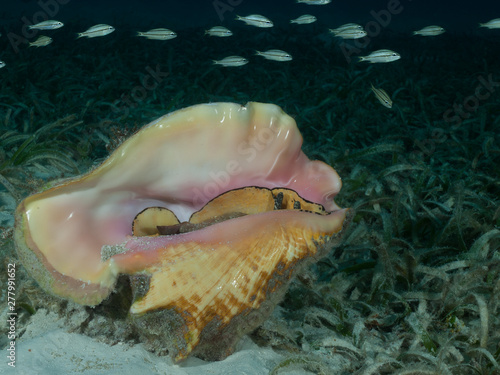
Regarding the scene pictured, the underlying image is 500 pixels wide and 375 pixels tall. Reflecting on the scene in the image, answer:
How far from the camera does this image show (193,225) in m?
1.86

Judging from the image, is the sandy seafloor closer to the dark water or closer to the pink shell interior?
the pink shell interior

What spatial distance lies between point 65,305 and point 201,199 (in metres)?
0.80

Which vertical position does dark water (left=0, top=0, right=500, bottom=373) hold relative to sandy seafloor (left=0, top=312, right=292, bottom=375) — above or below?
below

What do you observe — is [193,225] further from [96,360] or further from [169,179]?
[96,360]

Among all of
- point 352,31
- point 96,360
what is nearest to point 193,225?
point 96,360

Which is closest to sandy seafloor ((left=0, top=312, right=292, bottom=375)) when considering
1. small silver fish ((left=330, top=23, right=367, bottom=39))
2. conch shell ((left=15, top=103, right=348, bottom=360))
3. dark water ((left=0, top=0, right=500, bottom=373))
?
conch shell ((left=15, top=103, right=348, bottom=360))

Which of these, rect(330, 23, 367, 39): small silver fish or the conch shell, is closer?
the conch shell

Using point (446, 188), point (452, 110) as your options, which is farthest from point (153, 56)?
point (446, 188)

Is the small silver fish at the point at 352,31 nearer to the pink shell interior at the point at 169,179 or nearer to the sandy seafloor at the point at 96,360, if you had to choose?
the pink shell interior at the point at 169,179

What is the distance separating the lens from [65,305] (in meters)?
1.76

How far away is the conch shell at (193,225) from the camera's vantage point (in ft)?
4.92

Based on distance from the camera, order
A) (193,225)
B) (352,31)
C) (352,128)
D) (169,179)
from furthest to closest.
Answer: (352,31) < (352,128) < (169,179) < (193,225)

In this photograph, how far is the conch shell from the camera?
1.50 metres

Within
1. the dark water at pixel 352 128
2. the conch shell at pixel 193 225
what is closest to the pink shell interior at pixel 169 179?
the conch shell at pixel 193 225
